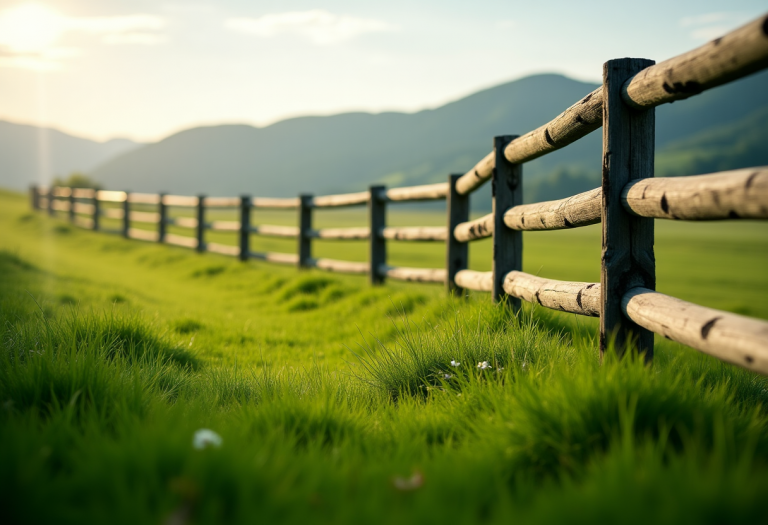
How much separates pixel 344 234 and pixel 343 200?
53 centimetres

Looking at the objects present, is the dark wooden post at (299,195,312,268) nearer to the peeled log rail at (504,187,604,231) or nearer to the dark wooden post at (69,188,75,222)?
the peeled log rail at (504,187,604,231)

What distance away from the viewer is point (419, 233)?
269 inches

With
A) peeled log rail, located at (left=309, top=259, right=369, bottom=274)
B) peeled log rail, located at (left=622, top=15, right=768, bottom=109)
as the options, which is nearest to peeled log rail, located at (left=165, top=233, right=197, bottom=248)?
peeled log rail, located at (left=309, top=259, right=369, bottom=274)

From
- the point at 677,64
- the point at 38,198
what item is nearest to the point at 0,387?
the point at 677,64

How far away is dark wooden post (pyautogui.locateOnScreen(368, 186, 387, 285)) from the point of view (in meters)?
7.74

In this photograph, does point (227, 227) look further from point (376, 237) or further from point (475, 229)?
point (475, 229)

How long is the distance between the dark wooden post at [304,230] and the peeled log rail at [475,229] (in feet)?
13.8

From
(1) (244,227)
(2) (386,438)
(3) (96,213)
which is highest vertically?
(3) (96,213)

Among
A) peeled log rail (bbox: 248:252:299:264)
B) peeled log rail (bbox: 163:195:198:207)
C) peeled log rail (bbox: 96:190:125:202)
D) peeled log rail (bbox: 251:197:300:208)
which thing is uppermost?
peeled log rail (bbox: 96:190:125:202)

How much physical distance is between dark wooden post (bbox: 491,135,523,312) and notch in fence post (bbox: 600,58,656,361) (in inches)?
63.3

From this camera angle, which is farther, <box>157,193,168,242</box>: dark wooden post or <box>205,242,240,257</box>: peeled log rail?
<box>157,193,168,242</box>: dark wooden post

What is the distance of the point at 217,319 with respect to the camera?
236 inches

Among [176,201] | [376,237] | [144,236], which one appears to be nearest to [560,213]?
[376,237]

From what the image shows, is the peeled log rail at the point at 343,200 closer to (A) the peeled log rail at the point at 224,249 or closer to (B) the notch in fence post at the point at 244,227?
(B) the notch in fence post at the point at 244,227
